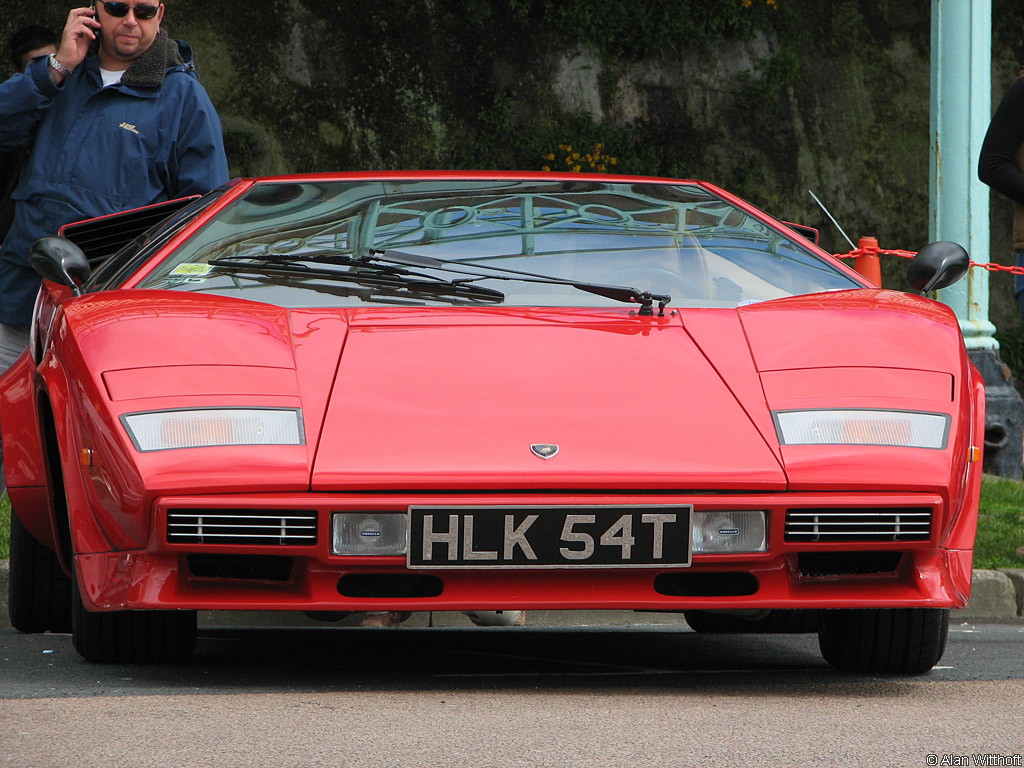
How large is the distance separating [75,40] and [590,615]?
2.52 meters

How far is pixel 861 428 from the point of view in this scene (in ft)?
9.94

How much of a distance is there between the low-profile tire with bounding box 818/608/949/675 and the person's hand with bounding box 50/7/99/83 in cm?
303

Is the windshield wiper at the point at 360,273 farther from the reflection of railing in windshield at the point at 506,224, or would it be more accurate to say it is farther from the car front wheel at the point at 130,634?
the car front wheel at the point at 130,634

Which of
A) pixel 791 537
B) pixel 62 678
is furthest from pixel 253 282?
pixel 791 537

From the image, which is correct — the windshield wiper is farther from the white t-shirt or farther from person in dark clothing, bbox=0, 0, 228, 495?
the white t-shirt

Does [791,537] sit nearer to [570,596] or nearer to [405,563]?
[570,596]

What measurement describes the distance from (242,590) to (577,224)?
1435 mm

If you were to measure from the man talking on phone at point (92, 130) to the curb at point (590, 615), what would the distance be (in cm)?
104

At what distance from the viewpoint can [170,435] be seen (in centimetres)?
292

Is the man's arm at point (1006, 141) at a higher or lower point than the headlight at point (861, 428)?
higher

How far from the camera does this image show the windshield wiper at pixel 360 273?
3.51 meters

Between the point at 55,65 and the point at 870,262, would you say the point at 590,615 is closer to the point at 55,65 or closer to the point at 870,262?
the point at 55,65

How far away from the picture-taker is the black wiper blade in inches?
138

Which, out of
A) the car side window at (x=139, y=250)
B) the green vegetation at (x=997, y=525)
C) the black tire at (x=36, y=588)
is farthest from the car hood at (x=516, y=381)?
the green vegetation at (x=997, y=525)
